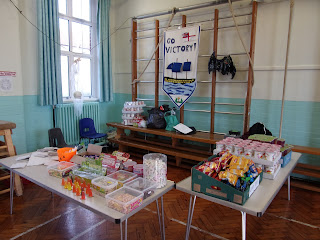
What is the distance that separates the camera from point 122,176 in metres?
1.76

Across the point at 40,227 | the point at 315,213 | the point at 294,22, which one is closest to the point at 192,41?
the point at 294,22

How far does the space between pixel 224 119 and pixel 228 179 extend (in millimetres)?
2619

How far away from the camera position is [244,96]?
376cm

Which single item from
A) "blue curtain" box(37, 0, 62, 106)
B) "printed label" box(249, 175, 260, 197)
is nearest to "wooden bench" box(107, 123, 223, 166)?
"blue curtain" box(37, 0, 62, 106)

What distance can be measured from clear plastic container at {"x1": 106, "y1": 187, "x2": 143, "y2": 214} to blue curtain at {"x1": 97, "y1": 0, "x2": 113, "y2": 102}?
3.78 m

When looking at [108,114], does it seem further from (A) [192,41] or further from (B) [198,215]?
(B) [198,215]

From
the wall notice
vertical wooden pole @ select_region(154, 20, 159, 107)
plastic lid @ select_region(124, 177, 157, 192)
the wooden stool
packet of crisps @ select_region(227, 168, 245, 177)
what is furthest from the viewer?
vertical wooden pole @ select_region(154, 20, 159, 107)

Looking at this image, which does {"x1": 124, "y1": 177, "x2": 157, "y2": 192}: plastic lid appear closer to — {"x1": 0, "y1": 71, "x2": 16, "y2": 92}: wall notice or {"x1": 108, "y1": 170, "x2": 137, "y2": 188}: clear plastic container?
{"x1": 108, "y1": 170, "x2": 137, "y2": 188}: clear plastic container

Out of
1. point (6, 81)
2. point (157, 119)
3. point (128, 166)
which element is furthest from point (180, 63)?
point (6, 81)

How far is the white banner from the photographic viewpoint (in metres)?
3.89

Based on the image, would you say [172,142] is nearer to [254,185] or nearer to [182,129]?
[182,129]

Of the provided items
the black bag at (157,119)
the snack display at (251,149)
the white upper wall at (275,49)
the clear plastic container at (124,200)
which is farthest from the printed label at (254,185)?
the black bag at (157,119)

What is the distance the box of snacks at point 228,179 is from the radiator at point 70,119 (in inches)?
133

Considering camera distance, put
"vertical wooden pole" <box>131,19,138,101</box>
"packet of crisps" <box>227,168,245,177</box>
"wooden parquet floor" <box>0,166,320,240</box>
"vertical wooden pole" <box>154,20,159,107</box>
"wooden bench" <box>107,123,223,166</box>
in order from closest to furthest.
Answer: "packet of crisps" <box>227,168,245,177</box> → "wooden parquet floor" <box>0,166,320,240</box> → "wooden bench" <box>107,123,223,166</box> → "vertical wooden pole" <box>154,20,159,107</box> → "vertical wooden pole" <box>131,19,138,101</box>
